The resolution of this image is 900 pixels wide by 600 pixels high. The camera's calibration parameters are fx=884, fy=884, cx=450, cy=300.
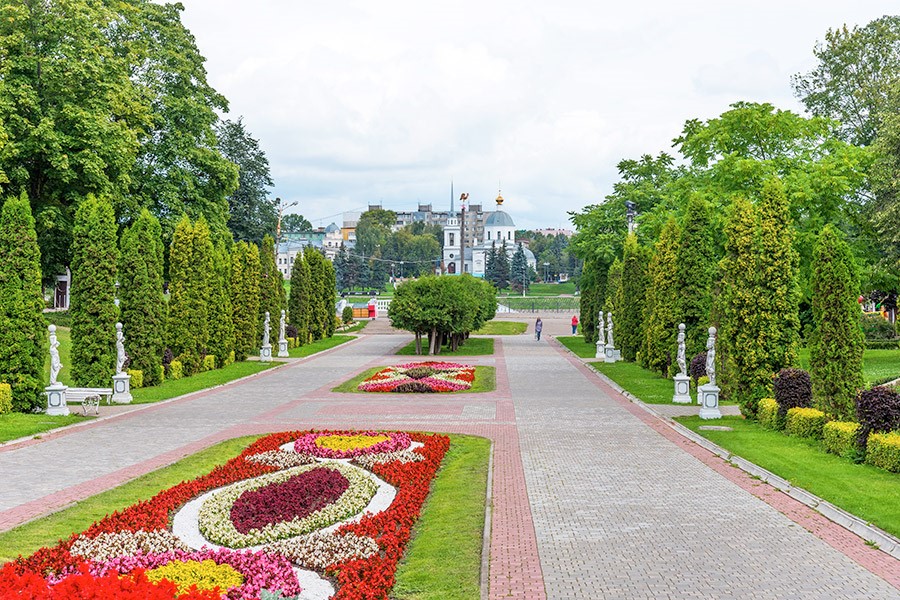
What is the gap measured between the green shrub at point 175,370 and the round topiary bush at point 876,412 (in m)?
22.8

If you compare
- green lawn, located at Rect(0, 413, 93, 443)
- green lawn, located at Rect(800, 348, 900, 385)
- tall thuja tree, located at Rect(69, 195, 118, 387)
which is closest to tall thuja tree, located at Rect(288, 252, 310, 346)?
tall thuja tree, located at Rect(69, 195, 118, 387)

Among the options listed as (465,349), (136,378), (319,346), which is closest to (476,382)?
(136,378)

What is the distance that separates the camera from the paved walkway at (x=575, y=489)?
8.60 m

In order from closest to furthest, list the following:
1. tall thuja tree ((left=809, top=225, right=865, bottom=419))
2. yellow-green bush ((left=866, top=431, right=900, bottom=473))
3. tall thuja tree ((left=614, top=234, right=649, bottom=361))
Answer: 1. yellow-green bush ((left=866, top=431, right=900, bottom=473))
2. tall thuja tree ((left=809, top=225, right=865, bottom=419))
3. tall thuja tree ((left=614, top=234, right=649, bottom=361))

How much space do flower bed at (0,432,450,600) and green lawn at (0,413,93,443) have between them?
7434 millimetres

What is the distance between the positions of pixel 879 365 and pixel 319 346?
29749 millimetres

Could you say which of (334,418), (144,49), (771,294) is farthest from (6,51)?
(771,294)

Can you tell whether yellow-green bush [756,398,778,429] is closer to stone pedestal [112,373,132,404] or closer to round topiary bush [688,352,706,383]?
round topiary bush [688,352,706,383]

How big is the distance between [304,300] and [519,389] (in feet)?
89.2

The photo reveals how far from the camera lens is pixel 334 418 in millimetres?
21375

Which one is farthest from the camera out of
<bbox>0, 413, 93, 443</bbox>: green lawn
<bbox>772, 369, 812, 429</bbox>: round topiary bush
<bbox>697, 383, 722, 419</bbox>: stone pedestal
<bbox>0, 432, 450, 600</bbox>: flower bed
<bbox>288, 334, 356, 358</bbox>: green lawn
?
<bbox>288, 334, 356, 358</bbox>: green lawn

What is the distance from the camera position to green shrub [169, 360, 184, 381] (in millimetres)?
30719

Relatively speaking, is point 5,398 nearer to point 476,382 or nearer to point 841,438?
point 476,382

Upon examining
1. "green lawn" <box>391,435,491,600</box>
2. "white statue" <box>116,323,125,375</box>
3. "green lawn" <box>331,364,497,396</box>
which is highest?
"white statue" <box>116,323,125,375</box>
